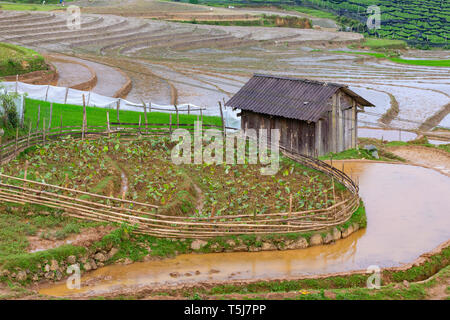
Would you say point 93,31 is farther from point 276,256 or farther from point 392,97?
point 276,256

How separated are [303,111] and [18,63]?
17.1m

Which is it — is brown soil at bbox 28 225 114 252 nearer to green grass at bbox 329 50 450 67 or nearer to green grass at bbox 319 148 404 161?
green grass at bbox 319 148 404 161

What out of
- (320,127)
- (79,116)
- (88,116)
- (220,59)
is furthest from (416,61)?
(79,116)

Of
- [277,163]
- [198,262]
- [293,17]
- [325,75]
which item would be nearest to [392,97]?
[325,75]

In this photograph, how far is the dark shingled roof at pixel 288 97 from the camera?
73.4 ft

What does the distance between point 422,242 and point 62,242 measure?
8500mm

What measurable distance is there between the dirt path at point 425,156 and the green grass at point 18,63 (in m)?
18.6

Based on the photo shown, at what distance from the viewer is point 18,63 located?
3284 cm

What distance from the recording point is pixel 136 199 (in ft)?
55.5

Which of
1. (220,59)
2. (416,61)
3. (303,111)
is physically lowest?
(416,61)

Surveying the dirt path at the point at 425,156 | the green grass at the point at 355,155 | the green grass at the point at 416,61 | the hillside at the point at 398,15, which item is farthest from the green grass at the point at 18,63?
the hillside at the point at 398,15

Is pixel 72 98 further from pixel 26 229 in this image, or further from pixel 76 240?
pixel 76 240

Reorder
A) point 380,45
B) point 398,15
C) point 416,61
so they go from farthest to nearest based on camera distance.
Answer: point 398,15, point 380,45, point 416,61

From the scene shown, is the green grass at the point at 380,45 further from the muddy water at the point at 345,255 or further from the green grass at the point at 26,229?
the green grass at the point at 26,229
